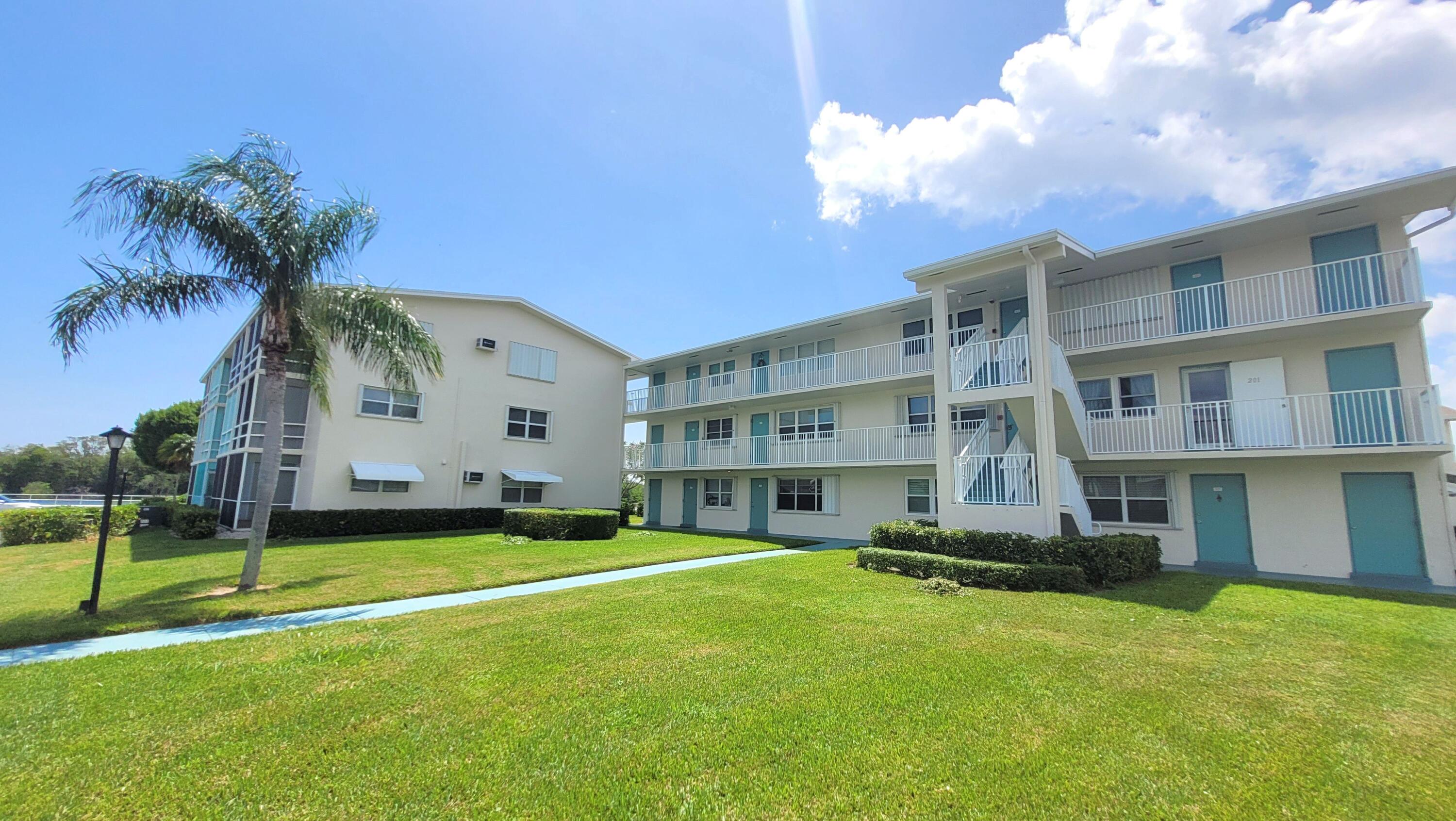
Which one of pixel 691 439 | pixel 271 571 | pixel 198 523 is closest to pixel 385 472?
pixel 198 523

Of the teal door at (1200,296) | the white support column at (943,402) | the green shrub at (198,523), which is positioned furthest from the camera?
the green shrub at (198,523)

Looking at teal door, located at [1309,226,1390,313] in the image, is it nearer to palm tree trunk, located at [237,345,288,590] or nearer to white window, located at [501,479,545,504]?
palm tree trunk, located at [237,345,288,590]

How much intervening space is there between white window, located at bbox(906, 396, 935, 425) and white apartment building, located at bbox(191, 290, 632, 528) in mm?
13065

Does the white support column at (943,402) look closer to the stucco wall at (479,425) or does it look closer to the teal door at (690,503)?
the teal door at (690,503)

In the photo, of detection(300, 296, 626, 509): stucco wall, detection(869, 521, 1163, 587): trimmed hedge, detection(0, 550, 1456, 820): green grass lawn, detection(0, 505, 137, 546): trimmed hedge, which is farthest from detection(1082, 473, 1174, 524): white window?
detection(0, 505, 137, 546): trimmed hedge

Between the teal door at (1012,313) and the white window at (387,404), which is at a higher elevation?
the teal door at (1012,313)

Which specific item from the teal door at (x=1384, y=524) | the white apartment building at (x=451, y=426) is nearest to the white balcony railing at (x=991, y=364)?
the teal door at (x=1384, y=524)

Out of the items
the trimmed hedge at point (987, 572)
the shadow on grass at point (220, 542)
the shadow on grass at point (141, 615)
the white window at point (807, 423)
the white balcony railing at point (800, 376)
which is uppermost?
the white balcony railing at point (800, 376)

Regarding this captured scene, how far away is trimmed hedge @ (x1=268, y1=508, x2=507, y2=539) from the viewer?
53.6 ft

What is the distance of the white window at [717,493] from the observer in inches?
864

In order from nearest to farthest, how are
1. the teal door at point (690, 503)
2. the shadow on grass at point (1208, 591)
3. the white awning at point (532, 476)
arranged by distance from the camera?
the shadow on grass at point (1208, 591)
the white awning at point (532, 476)
the teal door at point (690, 503)

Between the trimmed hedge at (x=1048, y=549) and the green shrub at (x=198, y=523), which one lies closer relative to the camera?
the trimmed hedge at (x=1048, y=549)

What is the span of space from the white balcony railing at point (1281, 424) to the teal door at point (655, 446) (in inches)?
595

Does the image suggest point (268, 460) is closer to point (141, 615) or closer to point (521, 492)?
point (141, 615)
